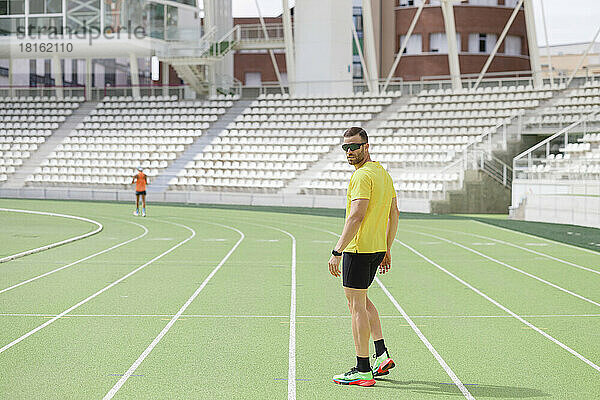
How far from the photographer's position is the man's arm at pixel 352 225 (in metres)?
5.13

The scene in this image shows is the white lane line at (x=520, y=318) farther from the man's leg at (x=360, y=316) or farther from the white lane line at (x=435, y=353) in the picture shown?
the man's leg at (x=360, y=316)

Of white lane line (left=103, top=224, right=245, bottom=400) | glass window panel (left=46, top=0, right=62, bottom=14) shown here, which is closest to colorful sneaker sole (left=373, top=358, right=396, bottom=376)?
white lane line (left=103, top=224, right=245, bottom=400)

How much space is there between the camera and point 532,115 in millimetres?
29219

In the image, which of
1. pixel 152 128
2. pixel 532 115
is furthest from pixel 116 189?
pixel 532 115

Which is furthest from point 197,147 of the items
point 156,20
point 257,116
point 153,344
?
point 153,344

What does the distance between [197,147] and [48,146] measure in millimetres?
7523

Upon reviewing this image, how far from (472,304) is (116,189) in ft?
86.6

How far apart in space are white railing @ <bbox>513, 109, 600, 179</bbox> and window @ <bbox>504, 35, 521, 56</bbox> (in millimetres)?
26718

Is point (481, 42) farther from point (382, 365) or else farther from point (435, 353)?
point (382, 365)

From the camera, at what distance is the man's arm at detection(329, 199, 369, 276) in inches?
202

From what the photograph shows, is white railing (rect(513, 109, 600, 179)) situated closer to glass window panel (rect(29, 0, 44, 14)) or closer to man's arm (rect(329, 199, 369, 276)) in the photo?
man's arm (rect(329, 199, 369, 276))

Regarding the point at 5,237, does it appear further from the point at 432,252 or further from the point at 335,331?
the point at 335,331

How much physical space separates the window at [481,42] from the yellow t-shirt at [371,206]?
4655 centimetres

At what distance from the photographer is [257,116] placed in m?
36.2
